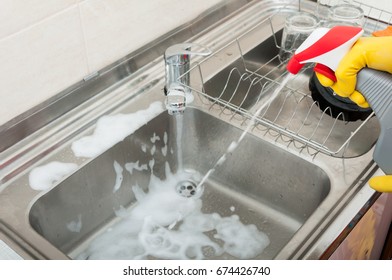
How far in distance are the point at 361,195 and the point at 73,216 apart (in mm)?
536

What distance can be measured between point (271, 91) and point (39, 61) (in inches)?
23.8

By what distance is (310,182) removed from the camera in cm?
102

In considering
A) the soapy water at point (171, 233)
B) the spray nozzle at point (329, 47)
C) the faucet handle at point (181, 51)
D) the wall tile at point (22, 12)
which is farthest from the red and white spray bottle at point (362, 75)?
the wall tile at point (22, 12)

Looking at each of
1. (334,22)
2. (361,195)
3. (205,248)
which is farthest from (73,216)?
(334,22)

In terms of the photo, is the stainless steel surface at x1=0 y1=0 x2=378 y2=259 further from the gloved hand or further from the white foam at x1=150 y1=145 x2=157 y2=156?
the gloved hand

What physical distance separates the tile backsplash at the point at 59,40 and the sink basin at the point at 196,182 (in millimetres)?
167

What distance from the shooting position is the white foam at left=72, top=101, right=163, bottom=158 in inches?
39.7

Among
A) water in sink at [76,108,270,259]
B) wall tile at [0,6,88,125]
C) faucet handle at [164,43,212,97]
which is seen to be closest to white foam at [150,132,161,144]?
water in sink at [76,108,270,259]

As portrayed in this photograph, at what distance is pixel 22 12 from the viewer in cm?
87

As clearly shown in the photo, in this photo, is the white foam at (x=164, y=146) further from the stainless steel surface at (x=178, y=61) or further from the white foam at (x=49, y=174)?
the white foam at (x=49, y=174)

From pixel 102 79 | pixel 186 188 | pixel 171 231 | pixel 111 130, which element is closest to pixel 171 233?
pixel 171 231

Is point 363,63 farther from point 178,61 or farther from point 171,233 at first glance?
point 171,233

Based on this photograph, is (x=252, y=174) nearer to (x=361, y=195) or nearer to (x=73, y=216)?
(x=361, y=195)

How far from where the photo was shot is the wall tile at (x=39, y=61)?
895 millimetres
